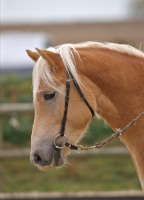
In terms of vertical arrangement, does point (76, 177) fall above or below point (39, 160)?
below

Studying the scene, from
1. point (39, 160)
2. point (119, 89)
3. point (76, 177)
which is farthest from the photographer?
point (76, 177)

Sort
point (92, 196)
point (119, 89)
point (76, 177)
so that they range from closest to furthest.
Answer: point (119, 89) → point (92, 196) → point (76, 177)

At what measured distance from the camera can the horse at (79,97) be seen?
11.7 ft

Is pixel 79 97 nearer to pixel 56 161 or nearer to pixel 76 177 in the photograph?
pixel 56 161

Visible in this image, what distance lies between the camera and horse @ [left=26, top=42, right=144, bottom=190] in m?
3.58

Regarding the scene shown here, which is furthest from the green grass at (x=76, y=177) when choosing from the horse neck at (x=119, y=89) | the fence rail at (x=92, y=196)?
the horse neck at (x=119, y=89)

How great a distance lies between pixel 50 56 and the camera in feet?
11.8

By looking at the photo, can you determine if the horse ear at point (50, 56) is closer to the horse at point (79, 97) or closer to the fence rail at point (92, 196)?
the horse at point (79, 97)

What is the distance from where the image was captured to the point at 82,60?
368cm

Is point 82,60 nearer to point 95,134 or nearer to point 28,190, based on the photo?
point 28,190

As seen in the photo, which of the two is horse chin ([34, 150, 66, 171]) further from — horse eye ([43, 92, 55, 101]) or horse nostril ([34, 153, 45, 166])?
horse eye ([43, 92, 55, 101])

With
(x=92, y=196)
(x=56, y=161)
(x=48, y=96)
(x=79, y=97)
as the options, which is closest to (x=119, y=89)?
(x=79, y=97)

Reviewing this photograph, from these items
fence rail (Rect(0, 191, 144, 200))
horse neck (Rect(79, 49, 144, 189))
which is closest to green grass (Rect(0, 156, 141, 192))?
fence rail (Rect(0, 191, 144, 200))

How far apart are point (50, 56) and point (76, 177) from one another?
4.69 meters
